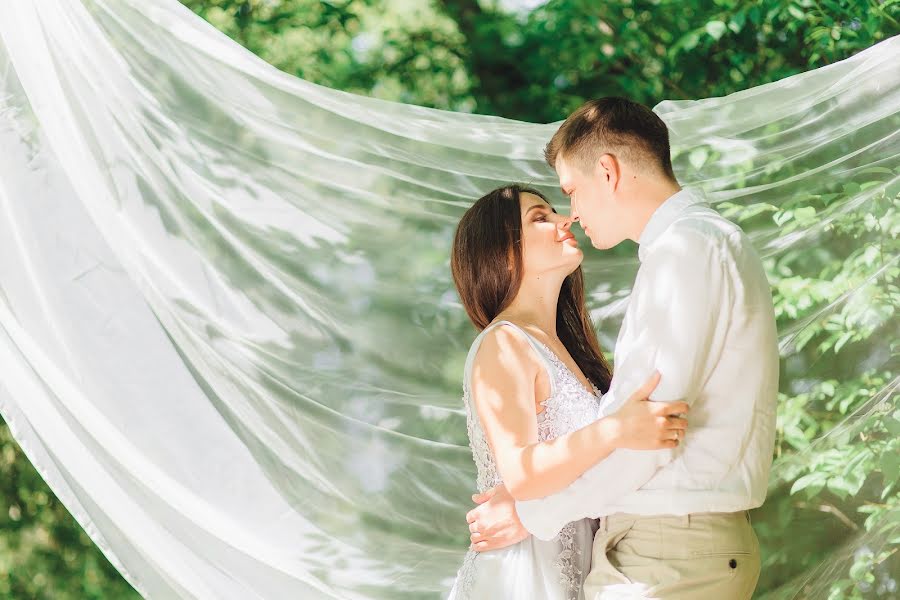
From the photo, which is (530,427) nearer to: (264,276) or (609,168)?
(609,168)

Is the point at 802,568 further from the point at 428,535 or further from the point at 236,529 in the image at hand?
the point at 236,529

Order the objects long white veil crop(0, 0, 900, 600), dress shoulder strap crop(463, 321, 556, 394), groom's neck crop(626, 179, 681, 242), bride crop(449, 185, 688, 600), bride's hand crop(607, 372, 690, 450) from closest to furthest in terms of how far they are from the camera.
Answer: bride's hand crop(607, 372, 690, 450) < bride crop(449, 185, 688, 600) < groom's neck crop(626, 179, 681, 242) < dress shoulder strap crop(463, 321, 556, 394) < long white veil crop(0, 0, 900, 600)

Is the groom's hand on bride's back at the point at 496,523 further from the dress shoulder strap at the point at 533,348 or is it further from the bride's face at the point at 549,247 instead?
the bride's face at the point at 549,247

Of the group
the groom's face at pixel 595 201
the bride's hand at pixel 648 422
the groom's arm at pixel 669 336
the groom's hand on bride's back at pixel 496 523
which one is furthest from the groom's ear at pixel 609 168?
the groom's hand on bride's back at pixel 496 523

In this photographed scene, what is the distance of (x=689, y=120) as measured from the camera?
2.73 m

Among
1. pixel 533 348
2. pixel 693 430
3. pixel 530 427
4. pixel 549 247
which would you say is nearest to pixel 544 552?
pixel 530 427

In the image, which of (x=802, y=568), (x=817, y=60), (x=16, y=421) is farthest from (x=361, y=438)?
(x=817, y=60)

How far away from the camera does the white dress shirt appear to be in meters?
1.79

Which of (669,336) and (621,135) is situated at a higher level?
(621,135)

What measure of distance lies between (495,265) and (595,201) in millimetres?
523

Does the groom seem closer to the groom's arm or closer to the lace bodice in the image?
the groom's arm

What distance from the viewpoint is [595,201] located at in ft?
6.77

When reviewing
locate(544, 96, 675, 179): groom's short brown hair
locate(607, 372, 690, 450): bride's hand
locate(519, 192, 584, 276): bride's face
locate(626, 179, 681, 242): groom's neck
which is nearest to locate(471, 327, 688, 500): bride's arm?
locate(607, 372, 690, 450): bride's hand

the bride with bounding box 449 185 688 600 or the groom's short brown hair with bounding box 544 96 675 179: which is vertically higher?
the groom's short brown hair with bounding box 544 96 675 179
